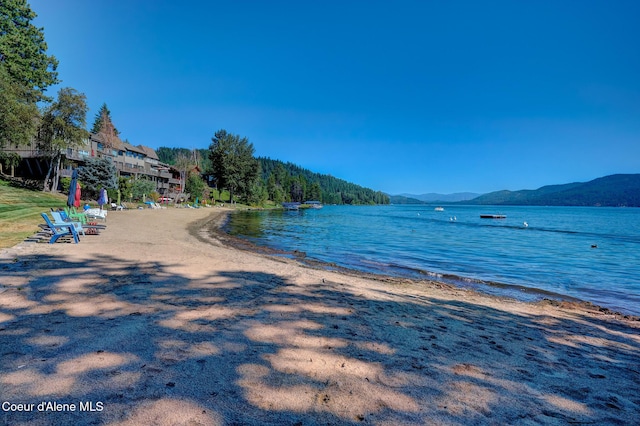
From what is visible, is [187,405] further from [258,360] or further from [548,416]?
[548,416]

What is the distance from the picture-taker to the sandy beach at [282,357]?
2850 millimetres

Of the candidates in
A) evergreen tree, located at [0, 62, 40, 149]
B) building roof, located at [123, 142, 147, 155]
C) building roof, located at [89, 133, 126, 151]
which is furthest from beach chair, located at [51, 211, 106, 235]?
building roof, located at [123, 142, 147, 155]

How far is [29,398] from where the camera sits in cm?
277

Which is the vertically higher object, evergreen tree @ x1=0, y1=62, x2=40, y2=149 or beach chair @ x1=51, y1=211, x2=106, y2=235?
evergreen tree @ x1=0, y1=62, x2=40, y2=149

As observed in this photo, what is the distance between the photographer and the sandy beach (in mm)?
2850

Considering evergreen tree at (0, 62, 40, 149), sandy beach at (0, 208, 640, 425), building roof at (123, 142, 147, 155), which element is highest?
building roof at (123, 142, 147, 155)

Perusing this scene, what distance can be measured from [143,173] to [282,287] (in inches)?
2505

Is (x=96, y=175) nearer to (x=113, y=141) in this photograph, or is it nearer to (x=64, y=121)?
(x=64, y=121)

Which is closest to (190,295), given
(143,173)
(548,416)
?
(548,416)

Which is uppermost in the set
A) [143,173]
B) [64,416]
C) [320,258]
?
[143,173]

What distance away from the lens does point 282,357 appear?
3.91 metres

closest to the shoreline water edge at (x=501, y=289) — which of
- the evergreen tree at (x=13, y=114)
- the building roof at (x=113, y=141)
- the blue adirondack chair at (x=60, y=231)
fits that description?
the blue adirondack chair at (x=60, y=231)

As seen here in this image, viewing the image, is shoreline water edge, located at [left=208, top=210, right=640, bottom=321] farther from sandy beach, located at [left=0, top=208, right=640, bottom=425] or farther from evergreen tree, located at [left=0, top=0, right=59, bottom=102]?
evergreen tree, located at [left=0, top=0, right=59, bottom=102]

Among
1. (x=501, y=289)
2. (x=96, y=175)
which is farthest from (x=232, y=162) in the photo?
(x=501, y=289)
